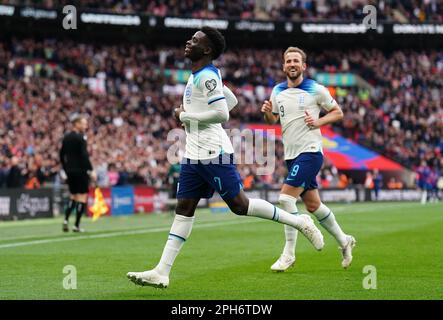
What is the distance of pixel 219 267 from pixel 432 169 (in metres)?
34.7

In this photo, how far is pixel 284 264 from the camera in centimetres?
1059

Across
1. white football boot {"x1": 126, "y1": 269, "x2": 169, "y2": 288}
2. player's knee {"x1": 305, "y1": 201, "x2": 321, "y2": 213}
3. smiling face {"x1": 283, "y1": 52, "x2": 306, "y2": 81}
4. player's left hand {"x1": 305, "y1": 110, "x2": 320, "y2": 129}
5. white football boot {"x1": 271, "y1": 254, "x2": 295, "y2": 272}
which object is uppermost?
smiling face {"x1": 283, "y1": 52, "x2": 306, "y2": 81}

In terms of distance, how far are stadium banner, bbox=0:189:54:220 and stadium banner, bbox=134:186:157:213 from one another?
4.31 meters

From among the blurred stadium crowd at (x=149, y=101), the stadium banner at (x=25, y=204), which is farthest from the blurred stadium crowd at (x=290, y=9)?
the stadium banner at (x=25, y=204)

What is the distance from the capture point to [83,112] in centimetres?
4184

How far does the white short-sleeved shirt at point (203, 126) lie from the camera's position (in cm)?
880

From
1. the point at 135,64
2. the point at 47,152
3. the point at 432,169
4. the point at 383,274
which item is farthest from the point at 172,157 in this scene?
the point at 135,64

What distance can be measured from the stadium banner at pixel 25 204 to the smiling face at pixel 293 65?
53.1ft

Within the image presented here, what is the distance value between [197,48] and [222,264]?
3693 mm

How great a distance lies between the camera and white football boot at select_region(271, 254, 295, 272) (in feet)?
34.5

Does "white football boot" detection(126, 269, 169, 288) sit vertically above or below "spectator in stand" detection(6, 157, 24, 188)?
above

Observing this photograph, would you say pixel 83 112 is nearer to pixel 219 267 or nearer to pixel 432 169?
pixel 432 169

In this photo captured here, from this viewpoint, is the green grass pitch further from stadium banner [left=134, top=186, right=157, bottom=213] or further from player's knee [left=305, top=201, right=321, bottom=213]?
stadium banner [left=134, top=186, right=157, bottom=213]

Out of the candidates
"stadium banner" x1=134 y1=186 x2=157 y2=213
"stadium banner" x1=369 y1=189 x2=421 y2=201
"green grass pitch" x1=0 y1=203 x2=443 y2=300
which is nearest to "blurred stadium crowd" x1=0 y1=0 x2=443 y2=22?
"stadium banner" x1=369 y1=189 x2=421 y2=201
